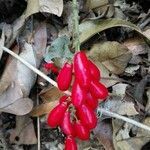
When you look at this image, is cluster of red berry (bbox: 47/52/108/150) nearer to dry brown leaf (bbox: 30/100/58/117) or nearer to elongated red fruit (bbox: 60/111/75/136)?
elongated red fruit (bbox: 60/111/75/136)

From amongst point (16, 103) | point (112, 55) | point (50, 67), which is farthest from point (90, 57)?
point (16, 103)

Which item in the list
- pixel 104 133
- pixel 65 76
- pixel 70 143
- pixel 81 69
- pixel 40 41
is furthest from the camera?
pixel 40 41

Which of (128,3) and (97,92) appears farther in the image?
(128,3)

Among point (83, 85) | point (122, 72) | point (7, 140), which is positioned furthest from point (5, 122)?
point (83, 85)

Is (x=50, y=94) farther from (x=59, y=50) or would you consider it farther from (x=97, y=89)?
(x=97, y=89)

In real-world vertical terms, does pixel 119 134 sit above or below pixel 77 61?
below

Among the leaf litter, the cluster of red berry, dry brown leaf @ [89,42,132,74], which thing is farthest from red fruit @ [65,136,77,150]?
dry brown leaf @ [89,42,132,74]

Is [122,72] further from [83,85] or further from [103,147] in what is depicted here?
[83,85]
